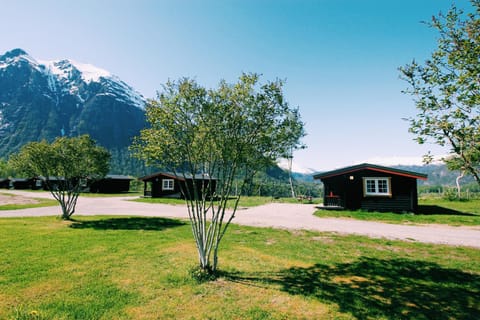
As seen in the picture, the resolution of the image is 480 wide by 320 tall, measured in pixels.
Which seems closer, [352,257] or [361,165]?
[352,257]

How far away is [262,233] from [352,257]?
4949 millimetres

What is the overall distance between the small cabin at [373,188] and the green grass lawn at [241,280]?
11.8 m

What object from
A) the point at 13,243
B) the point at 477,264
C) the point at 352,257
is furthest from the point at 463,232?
the point at 13,243

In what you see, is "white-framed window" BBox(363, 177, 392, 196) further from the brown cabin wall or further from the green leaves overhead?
the green leaves overhead

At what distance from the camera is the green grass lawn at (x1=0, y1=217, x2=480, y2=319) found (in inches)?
183

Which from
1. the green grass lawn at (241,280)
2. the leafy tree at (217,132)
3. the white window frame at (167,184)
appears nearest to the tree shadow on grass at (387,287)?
the green grass lawn at (241,280)

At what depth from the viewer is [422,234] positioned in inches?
472

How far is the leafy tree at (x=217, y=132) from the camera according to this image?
6.27 meters

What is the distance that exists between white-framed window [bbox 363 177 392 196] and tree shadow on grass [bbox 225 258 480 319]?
14630 millimetres

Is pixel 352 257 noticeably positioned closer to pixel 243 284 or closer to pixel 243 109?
pixel 243 284

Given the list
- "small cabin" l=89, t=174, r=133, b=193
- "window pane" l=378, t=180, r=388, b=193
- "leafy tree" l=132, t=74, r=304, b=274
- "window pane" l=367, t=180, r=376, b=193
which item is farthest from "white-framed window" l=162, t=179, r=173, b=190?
"leafy tree" l=132, t=74, r=304, b=274

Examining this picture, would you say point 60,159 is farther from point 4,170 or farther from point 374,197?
point 4,170

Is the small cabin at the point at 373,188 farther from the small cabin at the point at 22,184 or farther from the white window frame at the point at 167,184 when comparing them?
the small cabin at the point at 22,184

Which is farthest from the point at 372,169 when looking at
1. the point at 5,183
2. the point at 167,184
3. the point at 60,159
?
the point at 5,183
